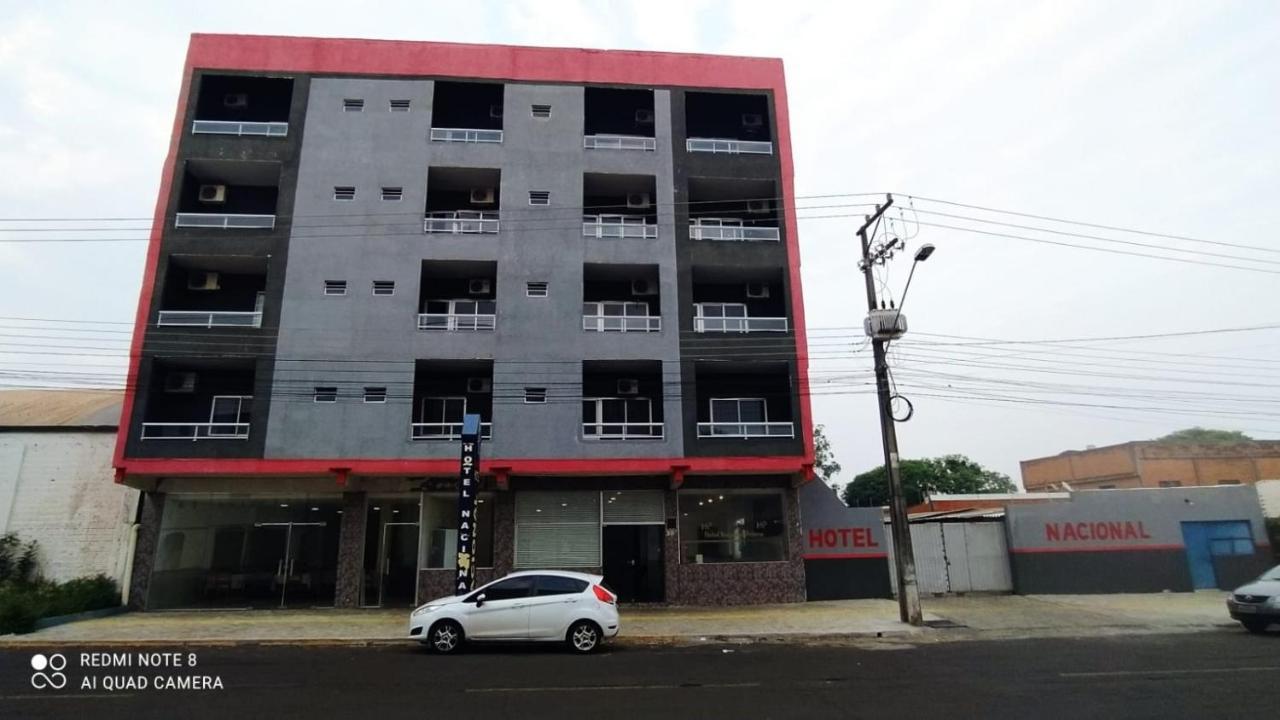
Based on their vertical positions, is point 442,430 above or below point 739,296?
below

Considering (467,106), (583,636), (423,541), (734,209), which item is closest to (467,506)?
(423,541)

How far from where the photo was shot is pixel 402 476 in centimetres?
1953

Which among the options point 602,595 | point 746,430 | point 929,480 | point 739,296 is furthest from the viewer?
point 929,480

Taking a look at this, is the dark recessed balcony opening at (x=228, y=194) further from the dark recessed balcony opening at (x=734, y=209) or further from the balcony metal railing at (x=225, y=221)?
the dark recessed balcony opening at (x=734, y=209)

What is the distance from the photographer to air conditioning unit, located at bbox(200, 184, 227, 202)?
22.5m

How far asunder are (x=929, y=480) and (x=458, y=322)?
175ft

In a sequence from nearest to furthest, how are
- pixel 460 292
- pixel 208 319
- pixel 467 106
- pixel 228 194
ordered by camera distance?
pixel 208 319 < pixel 460 292 < pixel 228 194 < pixel 467 106

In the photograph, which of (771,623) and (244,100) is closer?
(771,623)

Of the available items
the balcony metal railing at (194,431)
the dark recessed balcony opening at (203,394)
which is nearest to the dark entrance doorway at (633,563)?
the balcony metal railing at (194,431)

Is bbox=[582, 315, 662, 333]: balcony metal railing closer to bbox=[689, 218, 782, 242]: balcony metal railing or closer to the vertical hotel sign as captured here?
bbox=[689, 218, 782, 242]: balcony metal railing

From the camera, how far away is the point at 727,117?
24953mm

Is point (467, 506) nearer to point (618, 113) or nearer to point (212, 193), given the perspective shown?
point (212, 193)

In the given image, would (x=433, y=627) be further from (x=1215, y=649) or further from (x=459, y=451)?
(x=1215, y=649)

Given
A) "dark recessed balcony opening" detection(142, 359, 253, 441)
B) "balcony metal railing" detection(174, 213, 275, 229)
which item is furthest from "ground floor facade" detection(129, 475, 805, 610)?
"balcony metal railing" detection(174, 213, 275, 229)
